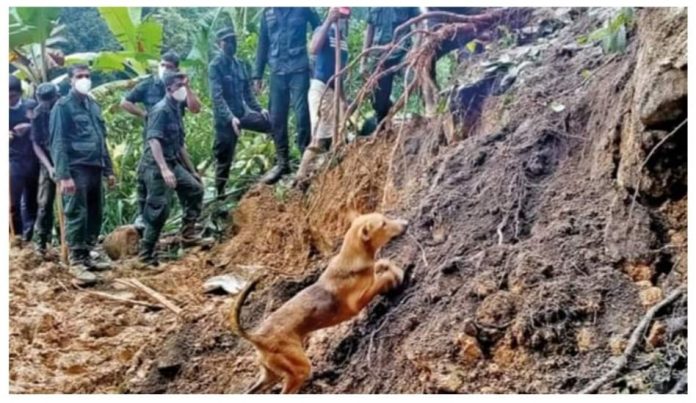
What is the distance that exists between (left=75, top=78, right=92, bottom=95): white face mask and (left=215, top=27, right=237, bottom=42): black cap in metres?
0.48

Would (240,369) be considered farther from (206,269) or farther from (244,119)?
(244,119)

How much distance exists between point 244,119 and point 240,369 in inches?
35.0

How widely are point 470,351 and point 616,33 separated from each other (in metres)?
1.30

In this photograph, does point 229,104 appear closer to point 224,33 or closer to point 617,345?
point 224,33

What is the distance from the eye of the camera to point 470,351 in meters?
3.13

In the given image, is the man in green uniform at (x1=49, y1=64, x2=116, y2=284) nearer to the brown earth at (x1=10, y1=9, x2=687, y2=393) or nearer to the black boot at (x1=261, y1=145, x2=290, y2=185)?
the brown earth at (x1=10, y1=9, x2=687, y2=393)

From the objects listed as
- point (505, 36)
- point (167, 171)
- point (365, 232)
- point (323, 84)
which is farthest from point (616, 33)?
point (167, 171)

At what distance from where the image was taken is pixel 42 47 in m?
3.31

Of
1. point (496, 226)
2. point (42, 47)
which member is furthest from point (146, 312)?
point (496, 226)

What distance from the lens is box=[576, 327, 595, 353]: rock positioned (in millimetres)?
3119

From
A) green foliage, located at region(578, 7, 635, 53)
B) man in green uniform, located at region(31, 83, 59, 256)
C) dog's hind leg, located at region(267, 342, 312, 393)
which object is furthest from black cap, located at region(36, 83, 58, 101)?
green foliage, located at region(578, 7, 635, 53)

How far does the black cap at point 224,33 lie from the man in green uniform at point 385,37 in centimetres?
48

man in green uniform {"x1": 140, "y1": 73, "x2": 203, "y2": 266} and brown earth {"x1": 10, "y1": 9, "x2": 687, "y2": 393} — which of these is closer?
brown earth {"x1": 10, "y1": 9, "x2": 687, "y2": 393}

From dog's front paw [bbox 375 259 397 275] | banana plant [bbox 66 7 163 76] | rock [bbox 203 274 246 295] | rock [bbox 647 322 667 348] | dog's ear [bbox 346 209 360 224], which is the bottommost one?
rock [bbox 647 322 667 348]
